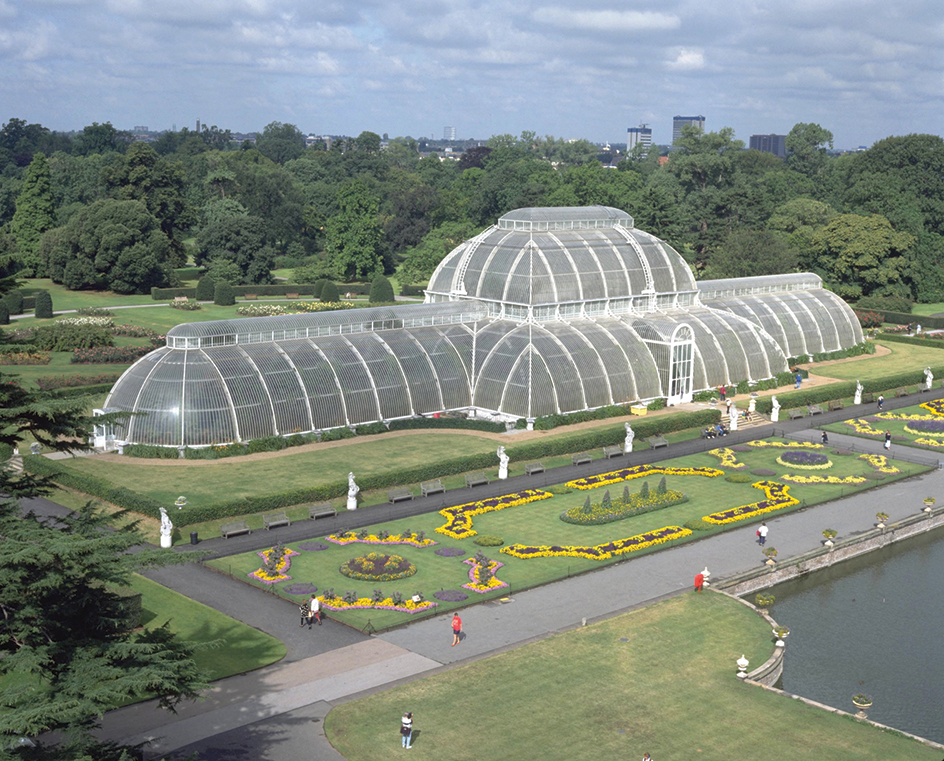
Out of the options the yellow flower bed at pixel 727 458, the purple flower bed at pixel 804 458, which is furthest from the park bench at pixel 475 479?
the purple flower bed at pixel 804 458

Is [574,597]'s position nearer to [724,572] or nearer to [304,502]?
[724,572]

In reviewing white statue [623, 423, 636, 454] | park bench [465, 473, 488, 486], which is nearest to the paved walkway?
park bench [465, 473, 488, 486]

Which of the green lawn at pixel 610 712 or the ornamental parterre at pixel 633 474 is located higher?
the ornamental parterre at pixel 633 474

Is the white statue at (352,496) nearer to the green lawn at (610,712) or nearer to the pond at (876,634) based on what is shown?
the green lawn at (610,712)

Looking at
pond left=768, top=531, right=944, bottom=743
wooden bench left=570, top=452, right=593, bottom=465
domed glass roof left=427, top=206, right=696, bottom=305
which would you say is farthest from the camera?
domed glass roof left=427, top=206, right=696, bottom=305

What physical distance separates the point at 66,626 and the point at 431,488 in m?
38.9

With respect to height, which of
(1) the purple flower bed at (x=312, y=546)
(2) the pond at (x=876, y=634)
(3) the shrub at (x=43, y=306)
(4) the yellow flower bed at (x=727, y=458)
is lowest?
(2) the pond at (x=876, y=634)

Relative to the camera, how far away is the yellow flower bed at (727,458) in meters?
75.1

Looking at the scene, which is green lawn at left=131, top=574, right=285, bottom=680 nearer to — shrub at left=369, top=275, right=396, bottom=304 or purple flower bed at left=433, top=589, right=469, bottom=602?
purple flower bed at left=433, top=589, right=469, bottom=602

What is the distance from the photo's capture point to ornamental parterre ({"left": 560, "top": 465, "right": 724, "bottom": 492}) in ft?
228

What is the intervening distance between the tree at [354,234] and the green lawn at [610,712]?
117011 mm

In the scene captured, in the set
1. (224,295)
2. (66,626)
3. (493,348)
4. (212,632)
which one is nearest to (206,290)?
(224,295)

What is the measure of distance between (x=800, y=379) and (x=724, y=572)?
46481 mm

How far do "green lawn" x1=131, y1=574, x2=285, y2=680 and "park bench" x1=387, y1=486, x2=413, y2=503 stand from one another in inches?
648
